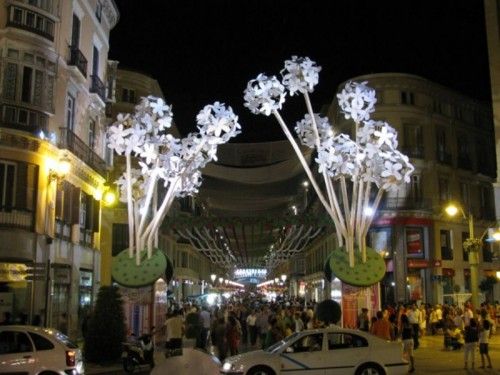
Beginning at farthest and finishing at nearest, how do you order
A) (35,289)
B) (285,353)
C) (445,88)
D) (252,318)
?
(445,88) → (252,318) → (35,289) → (285,353)

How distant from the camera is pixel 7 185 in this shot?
75.5 ft

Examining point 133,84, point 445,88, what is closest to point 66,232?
point 133,84

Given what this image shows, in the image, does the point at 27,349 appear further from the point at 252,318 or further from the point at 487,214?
the point at 487,214

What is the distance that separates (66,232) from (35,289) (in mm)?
4315

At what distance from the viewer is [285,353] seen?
14.2m

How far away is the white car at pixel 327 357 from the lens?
14.0 metres

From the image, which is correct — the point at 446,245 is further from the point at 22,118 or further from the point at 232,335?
the point at 22,118

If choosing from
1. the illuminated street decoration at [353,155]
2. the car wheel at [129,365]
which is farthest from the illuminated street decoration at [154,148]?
the car wheel at [129,365]

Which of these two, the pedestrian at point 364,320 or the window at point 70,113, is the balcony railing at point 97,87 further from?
the pedestrian at point 364,320

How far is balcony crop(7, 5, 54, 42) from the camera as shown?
78.0 ft

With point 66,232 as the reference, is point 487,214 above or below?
above

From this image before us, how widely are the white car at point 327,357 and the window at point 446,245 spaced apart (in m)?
31.2

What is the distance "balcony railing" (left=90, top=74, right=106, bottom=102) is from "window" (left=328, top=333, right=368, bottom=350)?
1973 cm

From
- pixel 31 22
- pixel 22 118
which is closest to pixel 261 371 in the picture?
pixel 22 118
